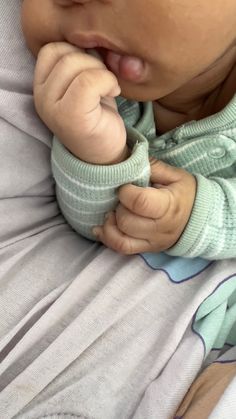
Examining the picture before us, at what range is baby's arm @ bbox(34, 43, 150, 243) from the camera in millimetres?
670

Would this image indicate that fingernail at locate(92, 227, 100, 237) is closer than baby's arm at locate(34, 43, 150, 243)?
No

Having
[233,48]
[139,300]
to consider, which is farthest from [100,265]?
[233,48]

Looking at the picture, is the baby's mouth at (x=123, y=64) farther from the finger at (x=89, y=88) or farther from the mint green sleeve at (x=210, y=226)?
the mint green sleeve at (x=210, y=226)

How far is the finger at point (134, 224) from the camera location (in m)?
0.73

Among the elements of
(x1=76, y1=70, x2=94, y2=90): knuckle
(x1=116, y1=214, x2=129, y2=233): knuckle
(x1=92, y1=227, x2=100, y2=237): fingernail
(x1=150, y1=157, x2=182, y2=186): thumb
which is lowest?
(x1=92, y1=227, x2=100, y2=237): fingernail

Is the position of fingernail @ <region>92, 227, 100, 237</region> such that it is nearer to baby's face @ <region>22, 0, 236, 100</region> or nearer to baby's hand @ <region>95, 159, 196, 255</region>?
baby's hand @ <region>95, 159, 196, 255</region>

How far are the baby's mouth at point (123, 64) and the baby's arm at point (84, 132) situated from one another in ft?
0.06

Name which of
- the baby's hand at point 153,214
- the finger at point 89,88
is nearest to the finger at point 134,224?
the baby's hand at point 153,214

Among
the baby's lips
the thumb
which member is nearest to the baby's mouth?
the baby's lips

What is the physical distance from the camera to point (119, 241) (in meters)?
0.75

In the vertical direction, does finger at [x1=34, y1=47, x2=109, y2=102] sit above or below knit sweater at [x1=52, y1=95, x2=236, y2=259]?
above

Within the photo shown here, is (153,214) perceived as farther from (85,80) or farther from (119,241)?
(85,80)

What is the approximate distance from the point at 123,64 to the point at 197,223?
0.63 ft

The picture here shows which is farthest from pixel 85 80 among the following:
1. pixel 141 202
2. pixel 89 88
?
pixel 141 202
